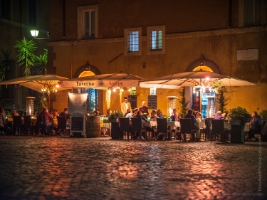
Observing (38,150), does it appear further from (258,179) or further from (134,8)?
(134,8)

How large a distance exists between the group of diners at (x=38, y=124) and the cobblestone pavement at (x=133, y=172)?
6.19 m

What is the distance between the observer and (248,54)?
1054 inches

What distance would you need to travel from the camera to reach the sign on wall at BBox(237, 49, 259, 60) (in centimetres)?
2658

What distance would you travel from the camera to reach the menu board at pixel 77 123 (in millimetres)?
25312

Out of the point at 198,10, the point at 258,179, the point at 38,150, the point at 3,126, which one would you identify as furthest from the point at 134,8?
the point at 258,179

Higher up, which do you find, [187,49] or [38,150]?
[187,49]

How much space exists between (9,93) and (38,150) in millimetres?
23291

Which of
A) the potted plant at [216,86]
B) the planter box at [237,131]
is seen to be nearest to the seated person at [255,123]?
the planter box at [237,131]

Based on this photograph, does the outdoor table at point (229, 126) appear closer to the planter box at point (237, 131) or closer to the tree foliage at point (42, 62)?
the planter box at point (237, 131)

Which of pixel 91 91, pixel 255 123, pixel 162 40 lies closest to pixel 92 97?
pixel 91 91

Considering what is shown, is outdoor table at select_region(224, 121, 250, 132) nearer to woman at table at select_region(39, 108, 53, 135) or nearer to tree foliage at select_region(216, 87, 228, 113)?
tree foliage at select_region(216, 87, 228, 113)

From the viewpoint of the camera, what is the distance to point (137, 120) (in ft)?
77.0

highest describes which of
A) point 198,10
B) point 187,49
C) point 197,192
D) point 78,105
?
point 198,10

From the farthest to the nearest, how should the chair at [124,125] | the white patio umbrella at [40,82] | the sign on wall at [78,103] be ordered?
the white patio umbrella at [40,82] < the sign on wall at [78,103] < the chair at [124,125]
